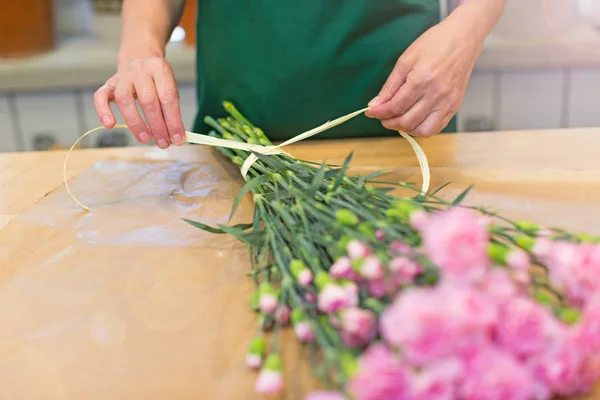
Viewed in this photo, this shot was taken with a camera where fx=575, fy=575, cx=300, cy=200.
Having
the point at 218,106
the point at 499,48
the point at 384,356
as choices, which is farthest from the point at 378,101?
the point at 499,48

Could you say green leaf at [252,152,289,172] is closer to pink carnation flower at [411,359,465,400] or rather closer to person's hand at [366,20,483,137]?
person's hand at [366,20,483,137]

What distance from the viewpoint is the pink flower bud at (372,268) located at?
0.37 m

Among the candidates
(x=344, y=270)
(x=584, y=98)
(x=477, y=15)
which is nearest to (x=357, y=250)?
(x=344, y=270)

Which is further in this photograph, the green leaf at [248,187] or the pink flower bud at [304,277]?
the green leaf at [248,187]

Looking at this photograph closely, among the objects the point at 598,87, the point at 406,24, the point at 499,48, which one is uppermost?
the point at 406,24

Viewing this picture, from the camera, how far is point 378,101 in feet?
2.39

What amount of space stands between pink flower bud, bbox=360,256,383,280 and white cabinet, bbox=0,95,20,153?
5.35ft

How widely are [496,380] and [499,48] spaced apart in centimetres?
139

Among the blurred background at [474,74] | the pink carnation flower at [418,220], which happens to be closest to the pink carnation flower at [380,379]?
the pink carnation flower at [418,220]

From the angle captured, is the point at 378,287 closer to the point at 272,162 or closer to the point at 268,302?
the point at 268,302

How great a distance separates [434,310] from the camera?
28 cm

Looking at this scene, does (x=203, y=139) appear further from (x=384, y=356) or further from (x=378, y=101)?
(x=384, y=356)

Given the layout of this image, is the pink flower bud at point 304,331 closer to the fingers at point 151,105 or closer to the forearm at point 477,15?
the fingers at point 151,105

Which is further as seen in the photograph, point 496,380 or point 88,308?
point 88,308
